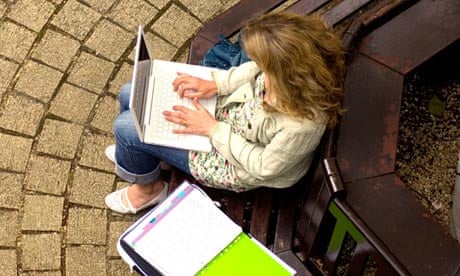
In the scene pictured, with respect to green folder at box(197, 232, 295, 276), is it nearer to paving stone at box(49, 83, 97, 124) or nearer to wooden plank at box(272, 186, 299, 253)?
wooden plank at box(272, 186, 299, 253)

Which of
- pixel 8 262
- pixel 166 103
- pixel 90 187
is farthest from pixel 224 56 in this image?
pixel 8 262

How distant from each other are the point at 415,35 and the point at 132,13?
1765mm

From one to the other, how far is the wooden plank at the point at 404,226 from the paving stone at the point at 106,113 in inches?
64.1

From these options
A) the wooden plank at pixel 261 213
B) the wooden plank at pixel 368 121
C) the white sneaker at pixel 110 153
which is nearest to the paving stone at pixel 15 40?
the white sneaker at pixel 110 153

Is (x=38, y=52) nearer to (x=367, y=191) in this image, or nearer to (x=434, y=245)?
(x=367, y=191)

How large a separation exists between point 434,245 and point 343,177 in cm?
39

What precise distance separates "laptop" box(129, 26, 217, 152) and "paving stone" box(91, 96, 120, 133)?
65cm

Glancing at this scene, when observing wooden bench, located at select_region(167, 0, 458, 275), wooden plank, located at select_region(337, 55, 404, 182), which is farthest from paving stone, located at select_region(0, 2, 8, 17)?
wooden plank, located at select_region(337, 55, 404, 182)

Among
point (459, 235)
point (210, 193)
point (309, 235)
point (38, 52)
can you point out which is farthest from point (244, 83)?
point (38, 52)

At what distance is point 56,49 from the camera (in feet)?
12.7

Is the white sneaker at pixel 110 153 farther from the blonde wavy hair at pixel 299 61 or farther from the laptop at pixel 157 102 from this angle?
the blonde wavy hair at pixel 299 61

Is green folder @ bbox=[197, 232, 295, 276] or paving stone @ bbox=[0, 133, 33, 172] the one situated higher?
paving stone @ bbox=[0, 133, 33, 172]

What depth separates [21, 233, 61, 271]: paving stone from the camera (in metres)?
3.37

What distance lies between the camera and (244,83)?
10.2ft
